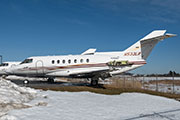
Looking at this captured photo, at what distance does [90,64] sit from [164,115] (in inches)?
497

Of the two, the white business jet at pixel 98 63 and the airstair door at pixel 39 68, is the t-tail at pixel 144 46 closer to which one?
the white business jet at pixel 98 63

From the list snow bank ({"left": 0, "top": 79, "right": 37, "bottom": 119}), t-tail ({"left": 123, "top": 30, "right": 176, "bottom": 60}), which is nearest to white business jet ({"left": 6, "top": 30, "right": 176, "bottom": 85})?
t-tail ({"left": 123, "top": 30, "right": 176, "bottom": 60})

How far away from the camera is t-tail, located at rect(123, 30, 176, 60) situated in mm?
18875

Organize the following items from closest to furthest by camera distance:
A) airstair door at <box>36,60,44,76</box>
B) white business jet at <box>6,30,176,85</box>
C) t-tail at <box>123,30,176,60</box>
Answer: t-tail at <box>123,30,176,60</box> < white business jet at <box>6,30,176,85</box> < airstair door at <box>36,60,44,76</box>

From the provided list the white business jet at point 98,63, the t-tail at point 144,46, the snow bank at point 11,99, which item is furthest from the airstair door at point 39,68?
the snow bank at point 11,99

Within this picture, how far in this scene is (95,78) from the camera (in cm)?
2034

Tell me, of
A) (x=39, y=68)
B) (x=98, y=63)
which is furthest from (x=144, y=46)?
(x=39, y=68)

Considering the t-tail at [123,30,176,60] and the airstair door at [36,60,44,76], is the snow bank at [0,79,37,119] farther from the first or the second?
the t-tail at [123,30,176,60]

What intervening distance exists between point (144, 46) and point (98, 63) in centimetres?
479

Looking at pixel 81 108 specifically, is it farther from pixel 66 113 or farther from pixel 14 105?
pixel 14 105

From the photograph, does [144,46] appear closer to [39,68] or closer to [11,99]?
[39,68]

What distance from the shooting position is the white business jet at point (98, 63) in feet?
63.0

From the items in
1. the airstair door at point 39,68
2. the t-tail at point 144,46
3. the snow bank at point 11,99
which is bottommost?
the snow bank at point 11,99

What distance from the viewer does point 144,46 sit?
1977 centimetres
